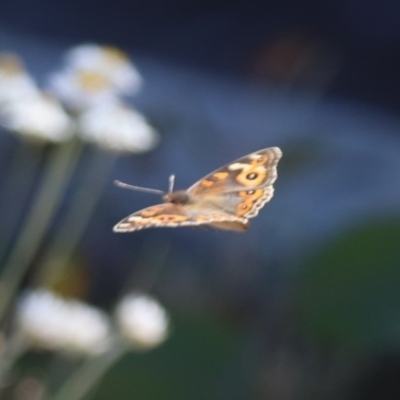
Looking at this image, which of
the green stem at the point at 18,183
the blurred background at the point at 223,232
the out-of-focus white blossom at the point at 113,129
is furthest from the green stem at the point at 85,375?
the green stem at the point at 18,183

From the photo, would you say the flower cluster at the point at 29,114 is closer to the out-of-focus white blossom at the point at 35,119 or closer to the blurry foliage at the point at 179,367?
the out-of-focus white blossom at the point at 35,119

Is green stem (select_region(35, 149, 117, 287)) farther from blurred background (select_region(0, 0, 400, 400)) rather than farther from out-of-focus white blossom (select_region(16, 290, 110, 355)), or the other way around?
out-of-focus white blossom (select_region(16, 290, 110, 355))

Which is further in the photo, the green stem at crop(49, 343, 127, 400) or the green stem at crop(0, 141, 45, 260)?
the green stem at crop(0, 141, 45, 260)

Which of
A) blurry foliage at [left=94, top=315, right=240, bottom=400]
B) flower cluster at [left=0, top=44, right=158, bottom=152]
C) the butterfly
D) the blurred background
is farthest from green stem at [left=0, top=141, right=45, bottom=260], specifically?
the butterfly

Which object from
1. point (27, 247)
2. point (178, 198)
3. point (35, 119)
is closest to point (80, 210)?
point (27, 247)

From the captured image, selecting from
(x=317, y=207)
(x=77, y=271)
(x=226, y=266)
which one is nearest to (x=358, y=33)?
(x=317, y=207)
